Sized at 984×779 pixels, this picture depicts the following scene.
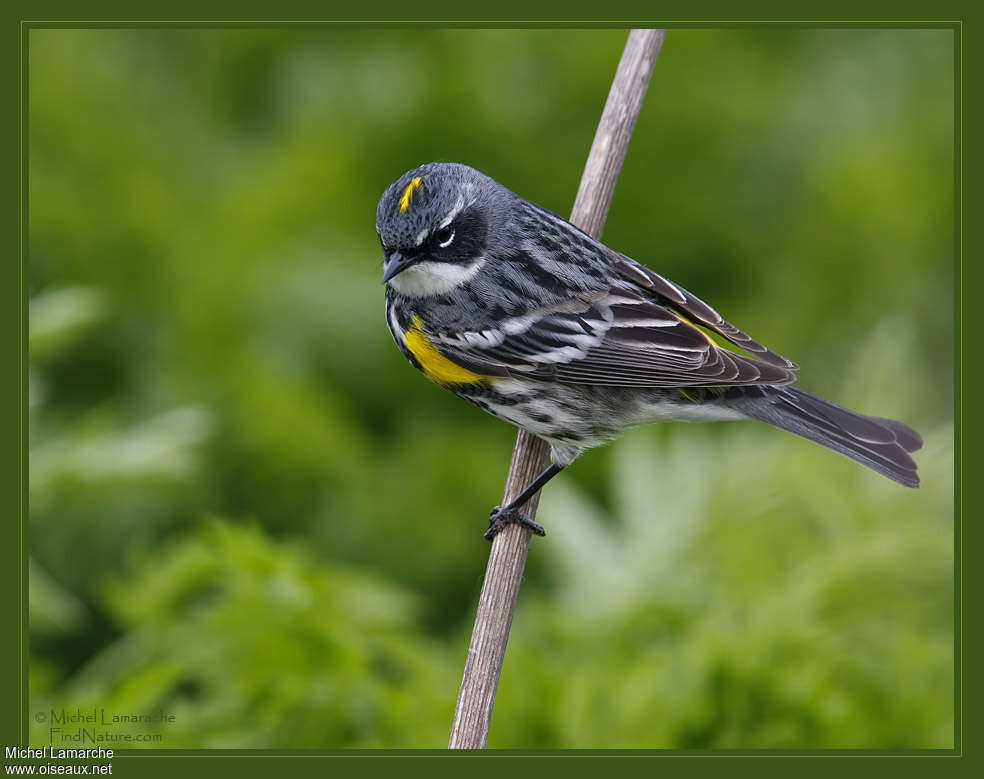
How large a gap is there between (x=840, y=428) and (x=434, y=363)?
1.22 m

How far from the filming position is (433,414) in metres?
4.41

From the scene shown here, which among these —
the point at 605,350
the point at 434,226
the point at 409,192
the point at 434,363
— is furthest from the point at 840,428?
the point at 409,192

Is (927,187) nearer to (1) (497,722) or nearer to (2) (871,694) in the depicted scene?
(2) (871,694)

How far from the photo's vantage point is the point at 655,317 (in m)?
3.46

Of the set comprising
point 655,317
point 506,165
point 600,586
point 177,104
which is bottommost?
point 600,586

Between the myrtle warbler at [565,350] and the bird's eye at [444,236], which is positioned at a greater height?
the bird's eye at [444,236]

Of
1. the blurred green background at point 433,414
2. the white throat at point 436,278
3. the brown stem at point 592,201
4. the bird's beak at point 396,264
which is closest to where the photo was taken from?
the brown stem at point 592,201

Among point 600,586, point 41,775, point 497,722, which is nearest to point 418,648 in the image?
point 497,722

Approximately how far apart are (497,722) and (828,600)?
1.07 meters

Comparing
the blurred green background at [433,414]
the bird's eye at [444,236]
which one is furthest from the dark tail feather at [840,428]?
the bird's eye at [444,236]

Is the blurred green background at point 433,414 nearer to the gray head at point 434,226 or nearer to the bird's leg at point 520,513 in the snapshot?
the bird's leg at point 520,513

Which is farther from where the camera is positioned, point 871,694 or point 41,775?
point 871,694

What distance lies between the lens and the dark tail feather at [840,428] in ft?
10.9

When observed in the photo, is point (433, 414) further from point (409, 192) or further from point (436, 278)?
point (409, 192)
